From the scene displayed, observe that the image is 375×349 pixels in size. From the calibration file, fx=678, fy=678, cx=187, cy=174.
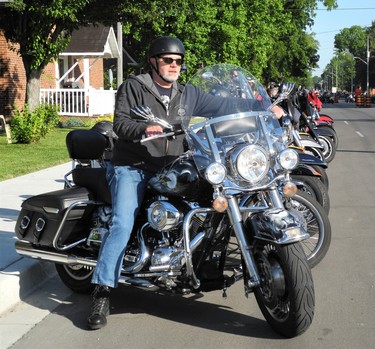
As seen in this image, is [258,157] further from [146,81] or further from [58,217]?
[58,217]

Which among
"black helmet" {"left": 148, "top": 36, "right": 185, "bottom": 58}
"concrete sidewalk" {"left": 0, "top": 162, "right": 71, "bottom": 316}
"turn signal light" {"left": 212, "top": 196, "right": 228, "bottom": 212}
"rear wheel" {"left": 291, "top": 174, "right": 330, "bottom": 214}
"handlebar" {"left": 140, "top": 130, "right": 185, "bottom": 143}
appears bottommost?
"concrete sidewalk" {"left": 0, "top": 162, "right": 71, "bottom": 316}

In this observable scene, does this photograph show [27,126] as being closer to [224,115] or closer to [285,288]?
[224,115]

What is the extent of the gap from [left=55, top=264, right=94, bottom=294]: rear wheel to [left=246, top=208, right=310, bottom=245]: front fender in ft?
5.75

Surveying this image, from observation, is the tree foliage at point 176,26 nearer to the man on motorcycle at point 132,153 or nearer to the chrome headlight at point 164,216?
the man on motorcycle at point 132,153

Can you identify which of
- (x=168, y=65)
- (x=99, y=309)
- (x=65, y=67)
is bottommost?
(x=99, y=309)

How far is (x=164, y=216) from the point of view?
4664 mm

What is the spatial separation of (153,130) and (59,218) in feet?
4.42

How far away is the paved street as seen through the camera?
457cm

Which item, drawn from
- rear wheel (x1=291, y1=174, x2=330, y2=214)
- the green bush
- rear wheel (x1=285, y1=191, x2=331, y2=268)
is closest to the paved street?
rear wheel (x1=285, y1=191, x2=331, y2=268)

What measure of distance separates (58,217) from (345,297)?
2.39 m

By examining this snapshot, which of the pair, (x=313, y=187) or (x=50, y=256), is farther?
(x=313, y=187)

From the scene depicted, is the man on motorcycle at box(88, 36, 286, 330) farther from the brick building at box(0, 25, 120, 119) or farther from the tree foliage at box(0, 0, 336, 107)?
the brick building at box(0, 25, 120, 119)

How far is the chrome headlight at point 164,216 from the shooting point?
15.3ft

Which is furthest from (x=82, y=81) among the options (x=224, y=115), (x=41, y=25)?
(x=224, y=115)
